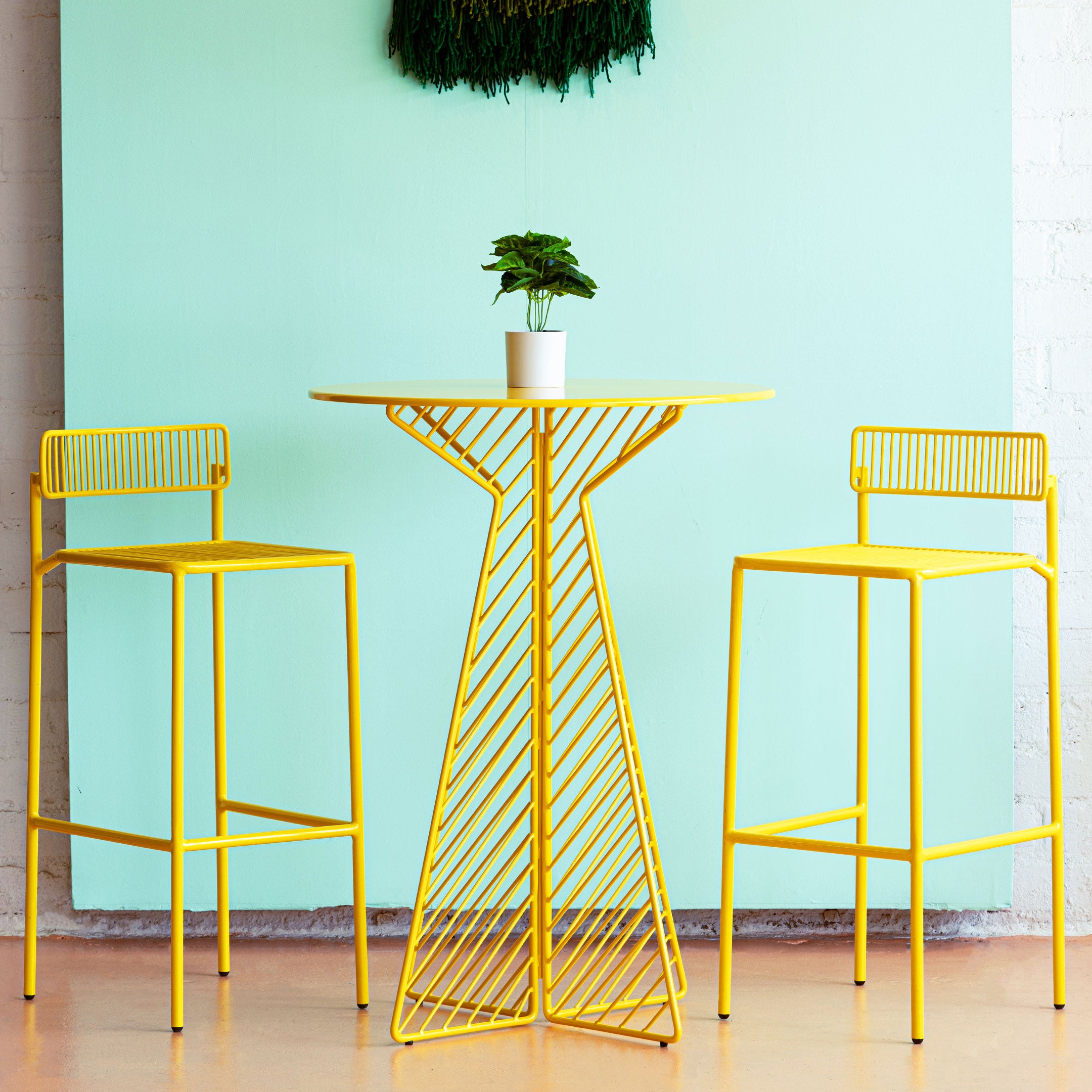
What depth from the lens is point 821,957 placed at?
125 inches

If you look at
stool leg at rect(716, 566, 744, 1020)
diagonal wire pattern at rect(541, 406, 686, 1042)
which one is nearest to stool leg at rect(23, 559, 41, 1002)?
diagonal wire pattern at rect(541, 406, 686, 1042)

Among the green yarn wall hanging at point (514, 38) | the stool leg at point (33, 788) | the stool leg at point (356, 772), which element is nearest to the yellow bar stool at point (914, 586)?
the stool leg at point (356, 772)

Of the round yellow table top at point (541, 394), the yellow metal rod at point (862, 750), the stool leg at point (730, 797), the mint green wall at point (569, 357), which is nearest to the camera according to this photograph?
the round yellow table top at point (541, 394)

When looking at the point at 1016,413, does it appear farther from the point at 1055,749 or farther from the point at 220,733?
the point at 220,733

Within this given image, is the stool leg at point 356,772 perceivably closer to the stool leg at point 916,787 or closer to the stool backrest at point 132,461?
the stool backrest at point 132,461

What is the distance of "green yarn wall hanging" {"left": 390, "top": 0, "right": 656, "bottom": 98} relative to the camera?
10.2 ft

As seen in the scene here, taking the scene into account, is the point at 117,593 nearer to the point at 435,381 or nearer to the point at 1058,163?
the point at 435,381

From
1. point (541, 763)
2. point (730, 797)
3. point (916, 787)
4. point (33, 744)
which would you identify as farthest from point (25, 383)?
point (916, 787)

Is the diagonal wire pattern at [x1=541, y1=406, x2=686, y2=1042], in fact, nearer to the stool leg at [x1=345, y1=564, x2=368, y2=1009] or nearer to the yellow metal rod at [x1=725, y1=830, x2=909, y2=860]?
the yellow metal rod at [x1=725, y1=830, x2=909, y2=860]

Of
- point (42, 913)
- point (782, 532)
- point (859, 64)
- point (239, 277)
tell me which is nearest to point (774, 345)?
point (782, 532)

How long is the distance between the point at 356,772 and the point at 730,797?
0.65 m

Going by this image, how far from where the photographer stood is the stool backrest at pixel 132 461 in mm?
2922

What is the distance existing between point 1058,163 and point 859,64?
459 mm

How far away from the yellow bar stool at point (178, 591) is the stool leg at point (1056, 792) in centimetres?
122
